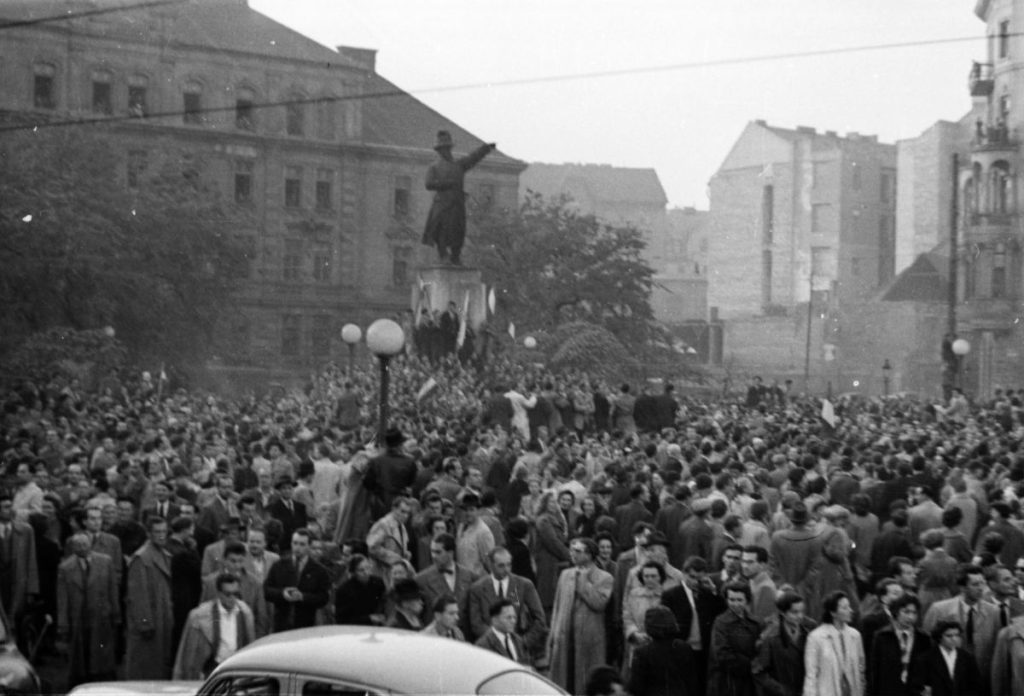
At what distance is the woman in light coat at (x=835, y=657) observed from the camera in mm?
9742

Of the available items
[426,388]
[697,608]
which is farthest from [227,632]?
[426,388]

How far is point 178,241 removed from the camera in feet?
162

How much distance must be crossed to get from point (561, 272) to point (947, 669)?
49876mm

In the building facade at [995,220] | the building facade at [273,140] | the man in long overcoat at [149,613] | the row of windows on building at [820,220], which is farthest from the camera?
the row of windows on building at [820,220]

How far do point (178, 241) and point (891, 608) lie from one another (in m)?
41.2

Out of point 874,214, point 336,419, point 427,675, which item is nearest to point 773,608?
point 427,675

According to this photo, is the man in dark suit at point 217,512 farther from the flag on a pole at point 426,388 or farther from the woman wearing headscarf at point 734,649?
the flag on a pole at point 426,388

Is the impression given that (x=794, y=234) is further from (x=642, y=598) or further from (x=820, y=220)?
(x=642, y=598)

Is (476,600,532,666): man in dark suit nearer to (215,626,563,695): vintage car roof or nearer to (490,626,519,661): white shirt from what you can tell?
(490,626,519,661): white shirt

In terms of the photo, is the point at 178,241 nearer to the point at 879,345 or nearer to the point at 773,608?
the point at 879,345

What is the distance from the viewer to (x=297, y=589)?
38.5 feet

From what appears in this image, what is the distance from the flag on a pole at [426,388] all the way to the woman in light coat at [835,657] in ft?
58.3

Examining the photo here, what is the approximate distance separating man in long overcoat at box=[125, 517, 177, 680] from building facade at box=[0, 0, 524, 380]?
149 ft

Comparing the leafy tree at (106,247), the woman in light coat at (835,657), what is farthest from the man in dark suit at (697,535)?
the leafy tree at (106,247)
